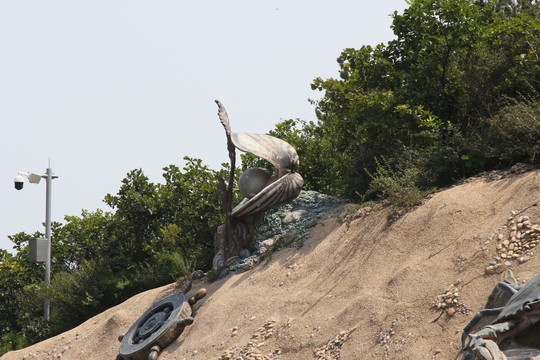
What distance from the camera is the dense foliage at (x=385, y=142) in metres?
10.6

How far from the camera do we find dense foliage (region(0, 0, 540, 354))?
10570 mm

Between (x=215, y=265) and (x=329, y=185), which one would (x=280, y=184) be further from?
(x=329, y=185)

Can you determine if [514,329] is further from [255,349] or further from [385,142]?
[385,142]

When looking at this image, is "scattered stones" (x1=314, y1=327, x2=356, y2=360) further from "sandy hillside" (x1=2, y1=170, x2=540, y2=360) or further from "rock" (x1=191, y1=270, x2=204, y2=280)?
"rock" (x1=191, y1=270, x2=204, y2=280)

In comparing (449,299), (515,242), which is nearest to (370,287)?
(449,299)

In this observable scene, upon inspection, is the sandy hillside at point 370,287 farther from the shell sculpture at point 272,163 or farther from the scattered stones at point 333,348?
the shell sculpture at point 272,163

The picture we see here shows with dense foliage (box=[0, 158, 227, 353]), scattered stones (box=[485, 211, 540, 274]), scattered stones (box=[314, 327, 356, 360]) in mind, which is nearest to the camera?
scattered stones (box=[485, 211, 540, 274])

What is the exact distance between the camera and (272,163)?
462 inches

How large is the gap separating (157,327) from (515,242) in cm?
557

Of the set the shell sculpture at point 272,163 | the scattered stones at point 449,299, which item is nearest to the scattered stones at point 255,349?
the scattered stones at point 449,299

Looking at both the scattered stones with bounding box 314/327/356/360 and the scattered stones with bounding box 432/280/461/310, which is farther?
the scattered stones with bounding box 314/327/356/360

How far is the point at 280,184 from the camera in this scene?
11.8 m

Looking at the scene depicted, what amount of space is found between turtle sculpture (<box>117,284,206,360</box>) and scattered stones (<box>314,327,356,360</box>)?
2.84m

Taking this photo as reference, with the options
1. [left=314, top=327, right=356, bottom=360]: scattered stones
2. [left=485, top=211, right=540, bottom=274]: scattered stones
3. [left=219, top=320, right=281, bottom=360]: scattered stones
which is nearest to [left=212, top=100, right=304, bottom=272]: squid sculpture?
[left=219, top=320, right=281, bottom=360]: scattered stones
